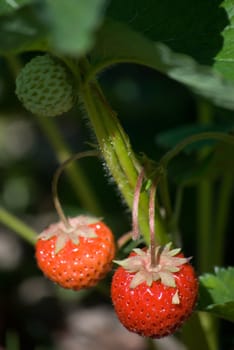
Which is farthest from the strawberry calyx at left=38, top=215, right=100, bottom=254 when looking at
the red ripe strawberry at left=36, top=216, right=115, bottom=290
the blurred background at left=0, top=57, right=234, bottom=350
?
the blurred background at left=0, top=57, right=234, bottom=350

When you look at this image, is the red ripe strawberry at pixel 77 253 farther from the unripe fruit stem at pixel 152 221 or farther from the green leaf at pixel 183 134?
the green leaf at pixel 183 134

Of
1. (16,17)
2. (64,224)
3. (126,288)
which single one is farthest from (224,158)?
(16,17)

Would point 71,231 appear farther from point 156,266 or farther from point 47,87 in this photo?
point 47,87

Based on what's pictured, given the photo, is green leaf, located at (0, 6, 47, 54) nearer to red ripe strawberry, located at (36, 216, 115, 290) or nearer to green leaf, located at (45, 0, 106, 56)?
green leaf, located at (45, 0, 106, 56)

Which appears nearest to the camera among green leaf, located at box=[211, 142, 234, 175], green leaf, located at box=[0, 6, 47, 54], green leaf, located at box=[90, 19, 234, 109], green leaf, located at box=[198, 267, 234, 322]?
green leaf, located at box=[0, 6, 47, 54]

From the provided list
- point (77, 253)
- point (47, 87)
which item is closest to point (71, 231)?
point (77, 253)

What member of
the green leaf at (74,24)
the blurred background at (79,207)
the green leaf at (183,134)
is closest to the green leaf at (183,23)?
the green leaf at (74,24)
